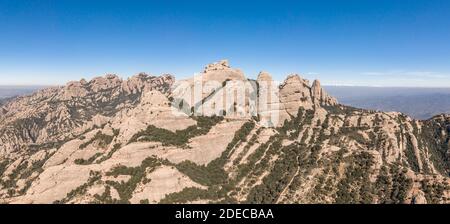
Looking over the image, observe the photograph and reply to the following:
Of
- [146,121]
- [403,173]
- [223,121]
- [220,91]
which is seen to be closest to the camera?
[403,173]

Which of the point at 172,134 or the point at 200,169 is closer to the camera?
the point at 200,169

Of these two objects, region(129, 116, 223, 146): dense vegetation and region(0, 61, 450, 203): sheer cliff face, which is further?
region(129, 116, 223, 146): dense vegetation

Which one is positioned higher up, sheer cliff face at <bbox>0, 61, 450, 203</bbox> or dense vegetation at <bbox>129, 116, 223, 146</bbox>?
dense vegetation at <bbox>129, 116, 223, 146</bbox>

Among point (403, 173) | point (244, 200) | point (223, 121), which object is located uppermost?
point (223, 121)

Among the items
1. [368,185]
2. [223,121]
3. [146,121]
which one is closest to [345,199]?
[368,185]

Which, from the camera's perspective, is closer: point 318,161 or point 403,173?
point 403,173

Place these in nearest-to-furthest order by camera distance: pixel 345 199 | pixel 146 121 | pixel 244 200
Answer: pixel 345 199 < pixel 244 200 < pixel 146 121

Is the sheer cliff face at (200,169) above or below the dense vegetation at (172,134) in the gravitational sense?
below

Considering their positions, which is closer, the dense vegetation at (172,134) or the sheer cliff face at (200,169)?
the sheer cliff face at (200,169)

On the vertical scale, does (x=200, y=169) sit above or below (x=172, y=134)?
below

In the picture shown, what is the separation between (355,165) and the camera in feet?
417
